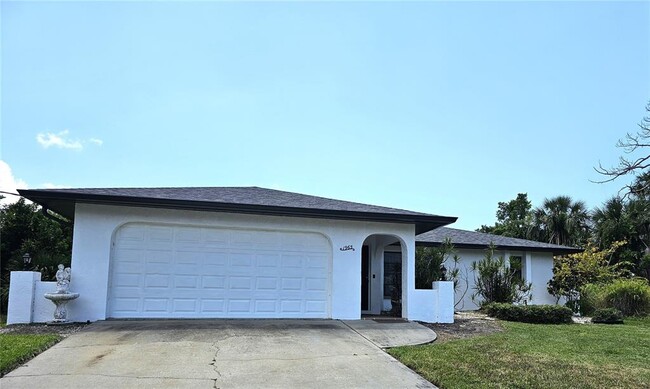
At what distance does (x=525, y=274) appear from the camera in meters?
20.2

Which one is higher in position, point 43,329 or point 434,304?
point 434,304

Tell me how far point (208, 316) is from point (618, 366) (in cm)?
892

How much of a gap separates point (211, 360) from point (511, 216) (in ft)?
158

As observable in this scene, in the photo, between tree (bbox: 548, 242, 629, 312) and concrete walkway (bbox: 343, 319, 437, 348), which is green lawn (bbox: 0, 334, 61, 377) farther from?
tree (bbox: 548, 242, 629, 312)

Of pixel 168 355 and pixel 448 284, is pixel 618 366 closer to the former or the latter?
pixel 448 284

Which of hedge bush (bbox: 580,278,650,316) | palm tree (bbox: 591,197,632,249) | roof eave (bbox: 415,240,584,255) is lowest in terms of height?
hedge bush (bbox: 580,278,650,316)

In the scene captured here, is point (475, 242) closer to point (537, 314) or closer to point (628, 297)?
point (537, 314)

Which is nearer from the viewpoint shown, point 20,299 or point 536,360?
point 536,360

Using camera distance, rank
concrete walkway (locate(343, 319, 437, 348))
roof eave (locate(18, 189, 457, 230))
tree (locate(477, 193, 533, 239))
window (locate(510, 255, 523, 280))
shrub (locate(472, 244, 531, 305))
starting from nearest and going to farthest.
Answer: concrete walkway (locate(343, 319, 437, 348)) → roof eave (locate(18, 189, 457, 230)) → shrub (locate(472, 244, 531, 305)) → window (locate(510, 255, 523, 280)) → tree (locate(477, 193, 533, 239))

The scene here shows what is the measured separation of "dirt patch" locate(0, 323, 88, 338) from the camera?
9.68 meters

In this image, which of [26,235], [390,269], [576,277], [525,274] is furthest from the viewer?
[525,274]

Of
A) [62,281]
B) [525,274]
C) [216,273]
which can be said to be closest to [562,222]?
[525,274]

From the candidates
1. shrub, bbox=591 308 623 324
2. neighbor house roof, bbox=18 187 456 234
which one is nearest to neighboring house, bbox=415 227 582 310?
shrub, bbox=591 308 623 324

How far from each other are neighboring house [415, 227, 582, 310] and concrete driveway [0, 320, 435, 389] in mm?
8668
